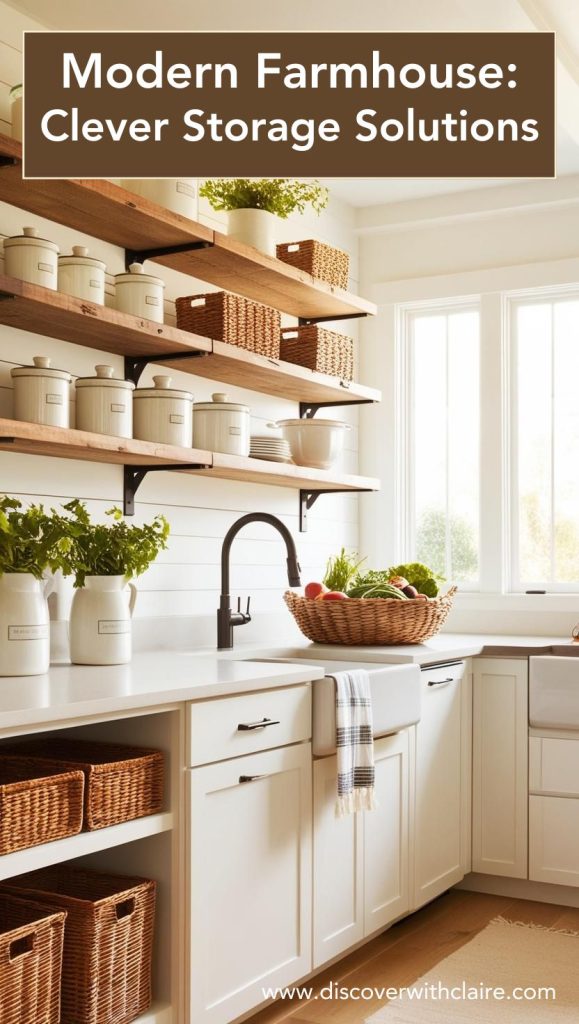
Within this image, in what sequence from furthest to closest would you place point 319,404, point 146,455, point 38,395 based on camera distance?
point 319,404 → point 146,455 → point 38,395

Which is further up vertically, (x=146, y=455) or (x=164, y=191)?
(x=164, y=191)

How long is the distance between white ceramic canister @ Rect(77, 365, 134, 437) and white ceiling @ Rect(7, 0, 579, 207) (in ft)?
3.53

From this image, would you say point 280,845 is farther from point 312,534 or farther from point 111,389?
point 312,534

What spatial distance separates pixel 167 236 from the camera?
3.03m

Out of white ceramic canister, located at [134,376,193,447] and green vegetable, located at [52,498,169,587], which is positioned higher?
white ceramic canister, located at [134,376,193,447]

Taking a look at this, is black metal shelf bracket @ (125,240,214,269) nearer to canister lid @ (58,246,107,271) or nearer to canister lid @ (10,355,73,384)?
canister lid @ (58,246,107,271)

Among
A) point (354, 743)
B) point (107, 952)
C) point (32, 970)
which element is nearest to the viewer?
point (32, 970)

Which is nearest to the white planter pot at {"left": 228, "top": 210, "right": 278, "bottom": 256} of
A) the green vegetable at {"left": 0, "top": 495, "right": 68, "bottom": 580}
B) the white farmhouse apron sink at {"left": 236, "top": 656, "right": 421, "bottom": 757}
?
the white farmhouse apron sink at {"left": 236, "top": 656, "right": 421, "bottom": 757}

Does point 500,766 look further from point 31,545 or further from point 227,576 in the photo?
point 31,545

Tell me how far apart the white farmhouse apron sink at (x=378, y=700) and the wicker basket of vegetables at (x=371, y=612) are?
0.84ft

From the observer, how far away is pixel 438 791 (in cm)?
333

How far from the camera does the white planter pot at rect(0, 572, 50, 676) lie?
7.49ft

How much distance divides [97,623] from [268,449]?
3.50 feet

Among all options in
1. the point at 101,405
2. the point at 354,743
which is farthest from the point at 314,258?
the point at 354,743
